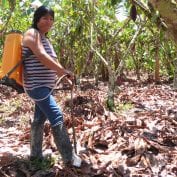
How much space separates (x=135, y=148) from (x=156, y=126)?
0.99 m

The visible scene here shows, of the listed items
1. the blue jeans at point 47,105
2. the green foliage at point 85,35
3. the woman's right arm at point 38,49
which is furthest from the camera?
the green foliage at point 85,35

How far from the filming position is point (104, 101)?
8172 millimetres

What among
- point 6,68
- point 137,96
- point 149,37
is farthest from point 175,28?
point 149,37

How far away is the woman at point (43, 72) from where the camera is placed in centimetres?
426

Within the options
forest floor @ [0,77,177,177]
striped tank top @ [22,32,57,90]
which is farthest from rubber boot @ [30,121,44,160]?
striped tank top @ [22,32,57,90]

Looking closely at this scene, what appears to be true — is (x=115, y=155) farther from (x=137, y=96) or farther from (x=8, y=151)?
(x=137, y=96)

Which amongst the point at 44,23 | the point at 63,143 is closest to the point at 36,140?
the point at 63,143

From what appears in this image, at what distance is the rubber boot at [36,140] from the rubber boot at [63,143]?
290 mm

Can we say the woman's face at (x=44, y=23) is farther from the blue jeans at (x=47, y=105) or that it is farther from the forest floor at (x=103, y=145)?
the forest floor at (x=103, y=145)

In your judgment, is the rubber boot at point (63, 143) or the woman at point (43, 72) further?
the rubber boot at point (63, 143)

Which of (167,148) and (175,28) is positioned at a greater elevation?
(175,28)

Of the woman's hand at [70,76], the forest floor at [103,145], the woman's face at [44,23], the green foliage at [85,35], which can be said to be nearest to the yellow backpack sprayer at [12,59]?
the woman's face at [44,23]

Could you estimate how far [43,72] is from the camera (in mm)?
4402

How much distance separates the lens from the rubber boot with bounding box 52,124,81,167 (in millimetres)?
4422
